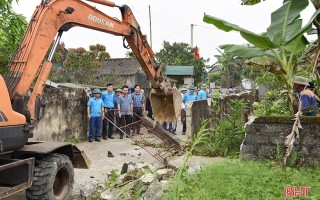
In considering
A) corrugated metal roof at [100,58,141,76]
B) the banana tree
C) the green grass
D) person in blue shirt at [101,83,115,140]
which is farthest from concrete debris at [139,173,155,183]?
corrugated metal roof at [100,58,141,76]

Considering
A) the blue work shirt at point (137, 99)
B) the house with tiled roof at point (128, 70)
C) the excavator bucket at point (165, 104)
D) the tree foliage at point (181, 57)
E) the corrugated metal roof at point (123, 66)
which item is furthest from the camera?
the tree foliage at point (181, 57)

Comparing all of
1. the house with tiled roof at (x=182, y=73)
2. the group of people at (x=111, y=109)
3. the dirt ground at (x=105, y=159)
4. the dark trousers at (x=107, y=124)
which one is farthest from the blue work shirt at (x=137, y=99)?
the house with tiled roof at (x=182, y=73)

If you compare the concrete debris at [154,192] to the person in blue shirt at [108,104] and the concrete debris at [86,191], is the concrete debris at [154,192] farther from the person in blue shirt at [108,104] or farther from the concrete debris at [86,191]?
the person in blue shirt at [108,104]

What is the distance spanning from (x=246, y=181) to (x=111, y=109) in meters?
7.64

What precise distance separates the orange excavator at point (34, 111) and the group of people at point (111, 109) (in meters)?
4.92

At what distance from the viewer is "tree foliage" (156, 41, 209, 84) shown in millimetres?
36094

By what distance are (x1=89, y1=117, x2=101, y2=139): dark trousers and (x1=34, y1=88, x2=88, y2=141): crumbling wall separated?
0.45m

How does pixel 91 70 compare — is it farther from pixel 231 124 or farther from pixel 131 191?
pixel 131 191

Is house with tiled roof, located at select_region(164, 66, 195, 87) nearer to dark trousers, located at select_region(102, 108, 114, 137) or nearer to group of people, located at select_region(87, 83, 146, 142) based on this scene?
group of people, located at select_region(87, 83, 146, 142)

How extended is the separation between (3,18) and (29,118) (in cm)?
417

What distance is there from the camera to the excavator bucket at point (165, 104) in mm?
7543

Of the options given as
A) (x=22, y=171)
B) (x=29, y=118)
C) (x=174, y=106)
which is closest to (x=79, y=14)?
(x=29, y=118)

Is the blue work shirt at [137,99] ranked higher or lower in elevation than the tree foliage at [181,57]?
lower

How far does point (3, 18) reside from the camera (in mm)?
7723
